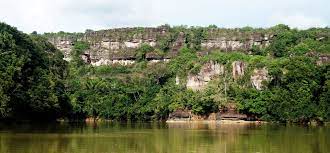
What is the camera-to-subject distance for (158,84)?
289 ft

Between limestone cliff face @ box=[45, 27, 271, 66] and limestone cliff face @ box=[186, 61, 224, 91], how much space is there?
1605 centimetres

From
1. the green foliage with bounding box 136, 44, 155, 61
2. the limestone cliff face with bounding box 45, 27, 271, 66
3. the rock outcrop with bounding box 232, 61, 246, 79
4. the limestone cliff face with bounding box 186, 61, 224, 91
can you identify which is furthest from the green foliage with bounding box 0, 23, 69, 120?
the limestone cliff face with bounding box 45, 27, 271, 66

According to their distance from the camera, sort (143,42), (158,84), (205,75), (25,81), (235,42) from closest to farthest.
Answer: (25,81), (205,75), (158,84), (235,42), (143,42)

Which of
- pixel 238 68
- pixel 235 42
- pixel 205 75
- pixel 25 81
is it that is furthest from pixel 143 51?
pixel 25 81

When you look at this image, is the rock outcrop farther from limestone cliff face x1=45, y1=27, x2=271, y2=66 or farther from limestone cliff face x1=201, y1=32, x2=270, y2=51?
limestone cliff face x1=201, y1=32, x2=270, y2=51

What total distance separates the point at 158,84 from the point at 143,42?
54.2ft

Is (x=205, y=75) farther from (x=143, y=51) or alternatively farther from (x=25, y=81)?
(x=25, y=81)

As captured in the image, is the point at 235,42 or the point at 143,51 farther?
the point at 143,51

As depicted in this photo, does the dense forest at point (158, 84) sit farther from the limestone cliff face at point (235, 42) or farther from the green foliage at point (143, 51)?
the limestone cliff face at point (235, 42)

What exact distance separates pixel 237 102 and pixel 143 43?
3350 centimetres

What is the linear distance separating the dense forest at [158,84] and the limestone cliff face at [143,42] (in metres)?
1.61

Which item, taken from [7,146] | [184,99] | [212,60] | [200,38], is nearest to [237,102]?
[184,99]

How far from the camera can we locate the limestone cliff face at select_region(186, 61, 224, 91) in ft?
271

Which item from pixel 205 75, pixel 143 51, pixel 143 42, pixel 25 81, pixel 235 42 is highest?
pixel 143 42
